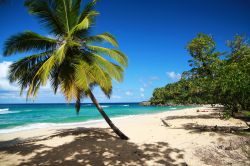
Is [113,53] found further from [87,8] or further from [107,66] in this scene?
[87,8]

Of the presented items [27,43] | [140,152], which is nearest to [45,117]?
[27,43]

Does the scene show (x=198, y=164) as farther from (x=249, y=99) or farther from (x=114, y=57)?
(x=114, y=57)

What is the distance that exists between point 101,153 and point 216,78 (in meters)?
7.24

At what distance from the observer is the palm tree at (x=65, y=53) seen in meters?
8.38

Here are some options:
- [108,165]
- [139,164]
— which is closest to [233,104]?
[139,164]

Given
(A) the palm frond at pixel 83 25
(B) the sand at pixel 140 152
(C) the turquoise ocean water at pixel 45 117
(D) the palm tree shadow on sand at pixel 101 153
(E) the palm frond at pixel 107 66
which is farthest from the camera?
(C) the turquoise ocean water at pixel 45 117

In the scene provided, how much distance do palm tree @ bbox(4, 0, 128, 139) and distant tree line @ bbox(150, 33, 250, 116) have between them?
504 cm

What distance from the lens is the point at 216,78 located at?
10727mm

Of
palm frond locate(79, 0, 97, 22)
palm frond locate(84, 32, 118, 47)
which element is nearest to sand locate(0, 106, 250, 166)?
palm frond locate(84, 32, 118, 47)

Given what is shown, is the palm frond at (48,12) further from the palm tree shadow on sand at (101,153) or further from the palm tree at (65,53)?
the palm tree shadow on sand at (101,153)

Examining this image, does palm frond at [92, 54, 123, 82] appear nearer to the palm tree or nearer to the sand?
the palm tree

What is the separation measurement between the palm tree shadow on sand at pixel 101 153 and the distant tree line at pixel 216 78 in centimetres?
401

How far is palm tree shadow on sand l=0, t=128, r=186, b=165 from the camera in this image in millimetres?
6605

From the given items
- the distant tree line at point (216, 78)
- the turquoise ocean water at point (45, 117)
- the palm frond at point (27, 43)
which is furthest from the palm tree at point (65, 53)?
the distant tree line at point (216, 78)
